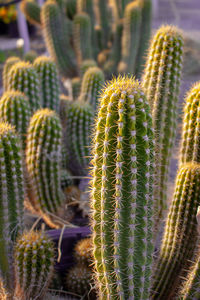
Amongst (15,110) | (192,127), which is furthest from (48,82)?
(192,127)

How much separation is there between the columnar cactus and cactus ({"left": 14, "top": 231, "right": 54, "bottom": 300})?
0.66 metres

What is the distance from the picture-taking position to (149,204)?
4.53ft

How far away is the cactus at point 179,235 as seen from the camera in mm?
1688

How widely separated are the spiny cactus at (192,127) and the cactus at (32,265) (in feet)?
3.20

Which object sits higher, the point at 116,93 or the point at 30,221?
the point at 116,93

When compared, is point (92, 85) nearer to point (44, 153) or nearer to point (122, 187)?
point (44, 153)

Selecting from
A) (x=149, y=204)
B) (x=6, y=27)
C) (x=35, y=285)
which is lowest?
(x=35, y=285)

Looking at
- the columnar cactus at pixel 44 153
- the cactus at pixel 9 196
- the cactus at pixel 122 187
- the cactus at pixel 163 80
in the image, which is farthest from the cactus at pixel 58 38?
the cactus at pixel 122 187

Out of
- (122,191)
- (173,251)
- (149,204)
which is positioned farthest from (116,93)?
(173,251)

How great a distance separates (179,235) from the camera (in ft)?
5.94

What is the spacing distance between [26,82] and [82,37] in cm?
249

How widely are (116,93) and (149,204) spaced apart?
499mm

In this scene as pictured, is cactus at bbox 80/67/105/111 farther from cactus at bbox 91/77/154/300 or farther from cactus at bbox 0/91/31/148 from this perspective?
cactus at bbox 91/77/154/300

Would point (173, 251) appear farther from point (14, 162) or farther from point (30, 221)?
point (30, 221)
